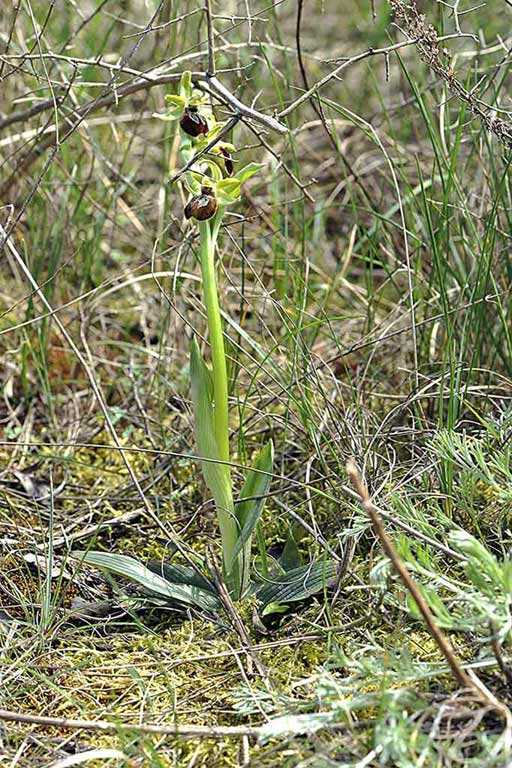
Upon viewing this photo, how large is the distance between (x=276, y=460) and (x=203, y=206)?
0.64 meters

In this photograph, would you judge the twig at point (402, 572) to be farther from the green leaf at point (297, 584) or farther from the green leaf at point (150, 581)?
the green leaf at point (150, 581)

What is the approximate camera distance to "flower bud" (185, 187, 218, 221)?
1.36m

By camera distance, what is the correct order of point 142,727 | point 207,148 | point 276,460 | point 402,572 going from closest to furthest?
point 402,572 < point 142,727 < point 207,148 < point 276,460

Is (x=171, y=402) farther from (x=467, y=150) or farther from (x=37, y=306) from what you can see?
(x=467, y=150)

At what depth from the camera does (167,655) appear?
4.51 feet

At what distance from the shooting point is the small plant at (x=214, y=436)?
1.39 metres

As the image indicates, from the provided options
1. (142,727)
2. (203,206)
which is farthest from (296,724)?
(203,206)

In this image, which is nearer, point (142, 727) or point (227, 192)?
point (142, 727)

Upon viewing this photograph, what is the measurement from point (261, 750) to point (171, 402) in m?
1.03

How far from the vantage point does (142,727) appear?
112 cm

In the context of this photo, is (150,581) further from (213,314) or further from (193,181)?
(193,181)

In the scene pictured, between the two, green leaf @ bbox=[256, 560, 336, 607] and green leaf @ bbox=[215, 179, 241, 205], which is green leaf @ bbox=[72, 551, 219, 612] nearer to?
green leaf @ bbox=[256, 560, 336, 607]

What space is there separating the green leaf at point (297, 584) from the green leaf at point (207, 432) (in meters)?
0.15

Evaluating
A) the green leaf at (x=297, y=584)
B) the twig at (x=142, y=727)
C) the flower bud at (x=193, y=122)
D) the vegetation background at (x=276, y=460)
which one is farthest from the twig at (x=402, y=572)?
the flower bud at (x=193, y=122)
